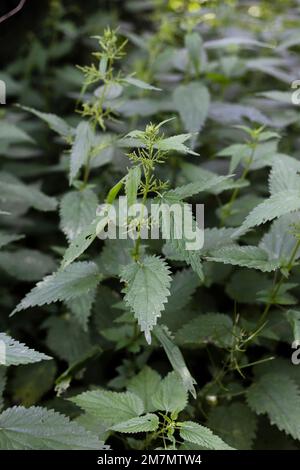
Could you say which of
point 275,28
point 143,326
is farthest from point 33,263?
point 275,28

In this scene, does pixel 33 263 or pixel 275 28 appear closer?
pixel 33 263

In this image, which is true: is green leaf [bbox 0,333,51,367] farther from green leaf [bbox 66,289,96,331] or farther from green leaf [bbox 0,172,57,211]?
green leaf [bbox 0,172,57,211]

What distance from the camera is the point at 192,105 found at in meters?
2.05

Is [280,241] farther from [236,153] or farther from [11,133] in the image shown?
[11,133]

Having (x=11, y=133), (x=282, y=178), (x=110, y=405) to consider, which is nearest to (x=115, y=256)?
(x=110, y=405)

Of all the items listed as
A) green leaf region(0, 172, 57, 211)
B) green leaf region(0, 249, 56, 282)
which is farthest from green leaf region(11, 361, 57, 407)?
green leaf region(0, 172, 57, 211)

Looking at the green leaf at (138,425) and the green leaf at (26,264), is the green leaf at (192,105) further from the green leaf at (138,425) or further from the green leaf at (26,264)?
the green leaf at (138,425)

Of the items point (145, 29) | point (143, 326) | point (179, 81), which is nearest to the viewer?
point (143, 326)

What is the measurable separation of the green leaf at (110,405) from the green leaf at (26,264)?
0.62m

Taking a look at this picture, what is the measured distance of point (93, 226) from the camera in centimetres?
122

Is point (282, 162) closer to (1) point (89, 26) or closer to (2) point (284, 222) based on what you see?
(2) point (284, 222)

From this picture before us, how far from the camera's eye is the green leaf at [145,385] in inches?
56.9

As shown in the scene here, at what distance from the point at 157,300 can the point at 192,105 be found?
1.13m

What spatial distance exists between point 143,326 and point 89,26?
8.37 feet
